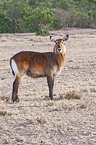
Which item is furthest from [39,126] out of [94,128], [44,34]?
[44,34]

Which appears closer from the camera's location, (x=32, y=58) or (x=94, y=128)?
(x=94, y=128)

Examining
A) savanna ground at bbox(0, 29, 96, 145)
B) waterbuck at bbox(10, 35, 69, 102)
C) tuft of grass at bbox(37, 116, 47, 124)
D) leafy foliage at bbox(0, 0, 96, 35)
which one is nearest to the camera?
savanna ground at bbox(0, 29, 96, 145)

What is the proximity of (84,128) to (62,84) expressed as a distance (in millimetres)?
5049

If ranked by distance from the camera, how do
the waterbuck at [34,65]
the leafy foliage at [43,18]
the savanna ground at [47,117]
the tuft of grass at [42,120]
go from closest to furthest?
the savanna ground at [47,117]
the tuft of grass at [42,120]
the waterbuck at [34,65]
the leafy foliage at [43,18]

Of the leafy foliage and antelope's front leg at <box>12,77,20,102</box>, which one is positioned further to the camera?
the leafy foliage

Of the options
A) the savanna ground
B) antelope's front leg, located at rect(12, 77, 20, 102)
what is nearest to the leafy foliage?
the savanna ground

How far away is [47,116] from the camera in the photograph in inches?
265

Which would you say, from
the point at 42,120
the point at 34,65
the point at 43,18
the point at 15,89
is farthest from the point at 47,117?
the point at 43,18

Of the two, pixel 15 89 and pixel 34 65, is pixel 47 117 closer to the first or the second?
pixel 15 89

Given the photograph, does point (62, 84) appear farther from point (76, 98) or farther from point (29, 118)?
point (29, 118)

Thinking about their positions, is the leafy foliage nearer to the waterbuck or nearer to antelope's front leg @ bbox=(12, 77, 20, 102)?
the waterbuck

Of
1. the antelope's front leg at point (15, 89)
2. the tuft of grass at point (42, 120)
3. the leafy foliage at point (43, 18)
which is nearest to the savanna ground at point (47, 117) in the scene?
the tuft of grass at point (42, 120)

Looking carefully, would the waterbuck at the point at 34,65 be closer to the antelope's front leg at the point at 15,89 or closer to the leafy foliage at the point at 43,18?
the antelope's front leg at the point at 15,89

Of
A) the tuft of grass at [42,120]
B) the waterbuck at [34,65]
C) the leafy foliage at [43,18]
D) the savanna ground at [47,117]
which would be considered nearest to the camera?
the savanna ground at [47,117]
